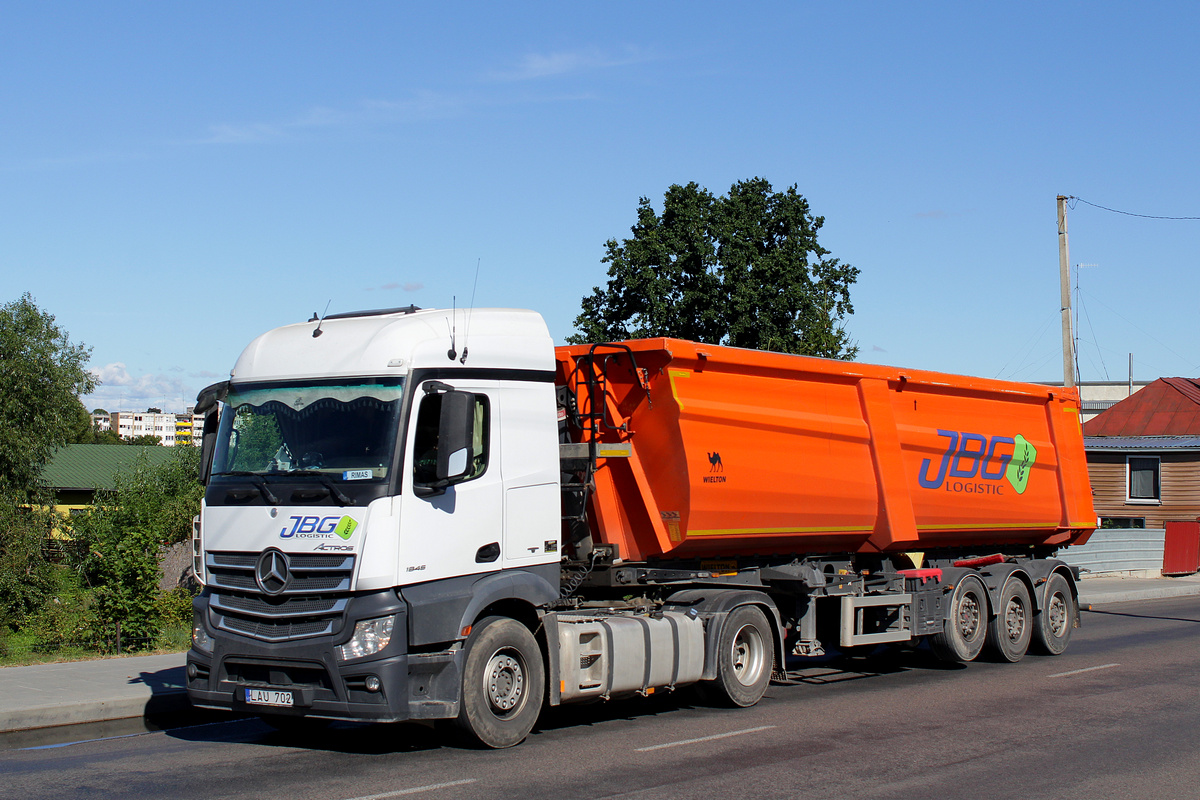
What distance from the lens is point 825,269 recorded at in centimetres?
4203

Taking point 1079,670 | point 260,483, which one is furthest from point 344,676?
point 1079,670

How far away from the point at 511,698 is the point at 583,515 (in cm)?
205

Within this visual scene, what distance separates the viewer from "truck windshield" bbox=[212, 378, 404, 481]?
8.36 metres

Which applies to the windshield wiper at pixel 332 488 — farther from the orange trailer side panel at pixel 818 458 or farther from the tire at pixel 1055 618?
the tire at pixel 1055 618

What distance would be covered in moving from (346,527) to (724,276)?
1316 inches

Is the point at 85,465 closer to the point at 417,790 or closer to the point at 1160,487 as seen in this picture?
the point at 1160,487

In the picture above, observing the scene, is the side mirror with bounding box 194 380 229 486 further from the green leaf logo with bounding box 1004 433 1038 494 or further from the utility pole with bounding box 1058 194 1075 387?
the utility pole with bounding box 1058 194 1075 387

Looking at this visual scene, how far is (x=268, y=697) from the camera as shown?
8320 mm

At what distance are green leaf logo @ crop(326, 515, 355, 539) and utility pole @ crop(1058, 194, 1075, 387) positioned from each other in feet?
75.0

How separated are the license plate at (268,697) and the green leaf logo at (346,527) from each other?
1.23 meters

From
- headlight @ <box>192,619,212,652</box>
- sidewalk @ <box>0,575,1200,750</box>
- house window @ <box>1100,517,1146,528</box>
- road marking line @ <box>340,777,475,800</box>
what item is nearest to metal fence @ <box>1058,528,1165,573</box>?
house window @ <box>1100,517,1146,528</box>

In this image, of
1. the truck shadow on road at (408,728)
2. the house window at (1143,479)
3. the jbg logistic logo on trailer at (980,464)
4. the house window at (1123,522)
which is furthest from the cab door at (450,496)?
the house window at (1143,479)

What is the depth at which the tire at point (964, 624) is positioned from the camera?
45.8 feet

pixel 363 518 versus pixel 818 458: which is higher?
pixel 818 458
